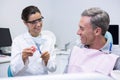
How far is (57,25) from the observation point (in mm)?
4637

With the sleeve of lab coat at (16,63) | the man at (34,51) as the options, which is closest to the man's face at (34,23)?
the man at (34,51)

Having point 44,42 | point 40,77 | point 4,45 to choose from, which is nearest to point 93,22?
point 44,42

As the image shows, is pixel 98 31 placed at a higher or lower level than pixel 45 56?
higher

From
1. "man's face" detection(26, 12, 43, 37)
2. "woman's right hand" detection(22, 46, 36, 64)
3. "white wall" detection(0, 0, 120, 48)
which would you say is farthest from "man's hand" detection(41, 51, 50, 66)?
"white wall" detection(0, 0, 120, 48)

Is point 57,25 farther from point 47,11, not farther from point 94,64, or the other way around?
point 94,64

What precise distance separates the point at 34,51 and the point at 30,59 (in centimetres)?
9

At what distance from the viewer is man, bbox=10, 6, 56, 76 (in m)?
1.68

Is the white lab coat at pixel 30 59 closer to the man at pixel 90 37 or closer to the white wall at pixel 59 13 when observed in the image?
the man at pixel 90 37

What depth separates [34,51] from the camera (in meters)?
1.71

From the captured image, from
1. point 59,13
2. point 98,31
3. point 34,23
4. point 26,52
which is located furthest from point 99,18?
point 59,13

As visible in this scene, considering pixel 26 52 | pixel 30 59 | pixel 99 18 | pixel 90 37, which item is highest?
pixel 99 18

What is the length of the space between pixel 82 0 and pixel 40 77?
12.7 feet

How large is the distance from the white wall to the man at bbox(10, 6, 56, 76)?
2.16 meters

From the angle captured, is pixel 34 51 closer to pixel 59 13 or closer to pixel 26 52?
pixel 26 52
